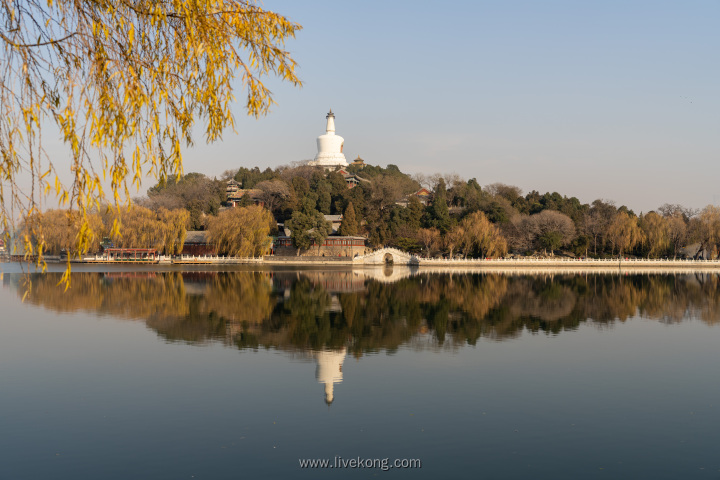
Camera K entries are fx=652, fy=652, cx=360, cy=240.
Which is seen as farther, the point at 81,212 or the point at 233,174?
the point at 233,174

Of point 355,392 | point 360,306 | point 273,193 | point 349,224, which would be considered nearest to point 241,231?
point 349,224

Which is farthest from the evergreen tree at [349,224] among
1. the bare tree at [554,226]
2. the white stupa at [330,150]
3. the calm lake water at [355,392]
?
the calm lake water at [355,392]

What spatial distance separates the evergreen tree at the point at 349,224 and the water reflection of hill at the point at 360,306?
2744 centimetres

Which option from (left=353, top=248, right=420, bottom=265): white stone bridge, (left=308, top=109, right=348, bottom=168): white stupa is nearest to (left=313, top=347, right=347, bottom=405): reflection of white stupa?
(left=353, top=248, right=420, bottom=265): white stone bridge

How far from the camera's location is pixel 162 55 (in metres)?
7.14

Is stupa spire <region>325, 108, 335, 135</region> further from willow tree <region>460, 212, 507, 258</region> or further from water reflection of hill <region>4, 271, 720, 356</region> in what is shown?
water reflection of hill <region>4, 271, 720, 356</region>

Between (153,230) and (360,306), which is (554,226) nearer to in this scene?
(153,230)

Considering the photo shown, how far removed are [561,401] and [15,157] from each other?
36.5ft

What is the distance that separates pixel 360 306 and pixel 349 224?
4486cm

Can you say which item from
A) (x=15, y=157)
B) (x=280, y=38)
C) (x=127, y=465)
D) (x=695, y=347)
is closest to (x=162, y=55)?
(x=280, y=38)

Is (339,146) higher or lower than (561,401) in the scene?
higher

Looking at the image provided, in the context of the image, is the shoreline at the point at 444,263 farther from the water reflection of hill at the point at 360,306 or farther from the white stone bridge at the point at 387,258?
the water reflection of hill at the point at 360,306

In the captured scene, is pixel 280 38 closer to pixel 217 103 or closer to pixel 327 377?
pixel 217 103

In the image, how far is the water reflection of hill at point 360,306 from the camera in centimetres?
2202
